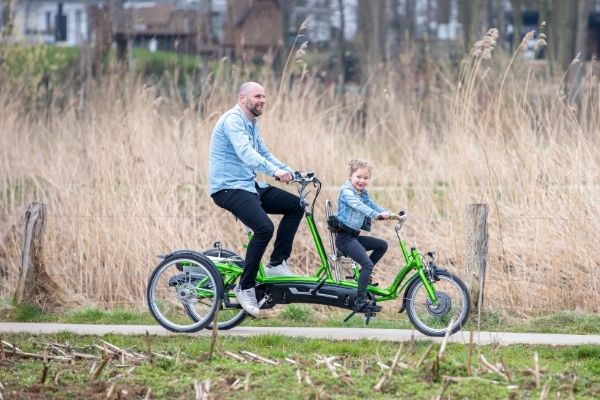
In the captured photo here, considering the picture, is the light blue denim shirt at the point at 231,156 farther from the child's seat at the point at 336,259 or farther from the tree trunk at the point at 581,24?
the tree trunk at the point at 581,24

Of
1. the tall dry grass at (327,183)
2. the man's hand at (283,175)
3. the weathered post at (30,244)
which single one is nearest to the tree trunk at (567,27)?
the tall dry grass at (327,183)

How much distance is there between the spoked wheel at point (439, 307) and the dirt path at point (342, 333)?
9cm

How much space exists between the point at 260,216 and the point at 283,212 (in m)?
0.32

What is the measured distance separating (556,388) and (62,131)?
9.55 meters

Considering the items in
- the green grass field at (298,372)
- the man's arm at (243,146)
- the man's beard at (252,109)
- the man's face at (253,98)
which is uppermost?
the man's face at (253,98)

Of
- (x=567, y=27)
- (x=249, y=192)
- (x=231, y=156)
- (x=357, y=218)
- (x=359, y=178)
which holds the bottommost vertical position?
(x=357, y=218)

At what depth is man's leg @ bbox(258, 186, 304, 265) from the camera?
353 inches

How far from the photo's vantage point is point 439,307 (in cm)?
888

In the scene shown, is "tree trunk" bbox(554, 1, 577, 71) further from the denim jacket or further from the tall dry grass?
the denim jacket

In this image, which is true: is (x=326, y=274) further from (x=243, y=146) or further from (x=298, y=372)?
(x=298, y=372)

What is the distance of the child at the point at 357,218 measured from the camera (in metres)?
8.78

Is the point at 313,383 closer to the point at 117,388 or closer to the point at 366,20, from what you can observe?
the point at 117,388

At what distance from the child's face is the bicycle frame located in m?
0.27

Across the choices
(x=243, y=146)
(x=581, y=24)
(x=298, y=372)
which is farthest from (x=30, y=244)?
(x=581, y=24)
